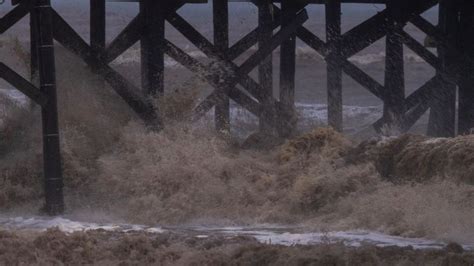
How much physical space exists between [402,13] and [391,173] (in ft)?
12.6

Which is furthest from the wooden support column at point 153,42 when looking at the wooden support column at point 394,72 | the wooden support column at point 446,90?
the wooden support column at point 446,90

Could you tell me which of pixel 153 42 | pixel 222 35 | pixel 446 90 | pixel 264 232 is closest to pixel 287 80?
pixel 222 35

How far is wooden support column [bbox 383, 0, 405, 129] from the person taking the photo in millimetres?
14369

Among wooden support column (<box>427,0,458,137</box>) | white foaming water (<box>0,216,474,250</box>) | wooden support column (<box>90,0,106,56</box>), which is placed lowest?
white foaming water (<box>0,216,474,250</box>)

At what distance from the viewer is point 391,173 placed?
11.2m

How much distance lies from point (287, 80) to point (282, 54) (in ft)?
1.33

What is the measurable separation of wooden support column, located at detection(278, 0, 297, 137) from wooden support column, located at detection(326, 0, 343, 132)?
523 millimetres

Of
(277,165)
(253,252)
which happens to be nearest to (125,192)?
(277,165)

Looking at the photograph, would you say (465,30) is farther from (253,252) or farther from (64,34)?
(253,252)

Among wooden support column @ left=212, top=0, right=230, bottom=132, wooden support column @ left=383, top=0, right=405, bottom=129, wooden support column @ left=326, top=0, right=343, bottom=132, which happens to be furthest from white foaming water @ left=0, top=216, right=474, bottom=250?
wooden support column @ left=383, top=0, right=405, bottom=129

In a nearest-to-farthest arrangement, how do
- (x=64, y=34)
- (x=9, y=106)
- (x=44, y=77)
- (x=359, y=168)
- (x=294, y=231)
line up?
(x=294, y=231) < (x=44, y=77) < (x=359, y=168) < (x=64, y=34) < (x=9, y=106)

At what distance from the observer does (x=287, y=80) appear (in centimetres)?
1459

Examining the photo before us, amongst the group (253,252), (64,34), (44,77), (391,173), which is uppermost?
(64,34)

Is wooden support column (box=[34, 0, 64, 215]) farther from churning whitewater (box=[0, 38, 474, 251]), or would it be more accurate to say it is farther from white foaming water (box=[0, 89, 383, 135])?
white foaming water (box=[0, 89, 383, 135])
